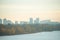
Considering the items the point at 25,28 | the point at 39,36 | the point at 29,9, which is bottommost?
the point at 39,36

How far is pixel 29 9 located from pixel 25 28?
1.04 feet

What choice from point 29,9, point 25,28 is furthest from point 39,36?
point 29,9

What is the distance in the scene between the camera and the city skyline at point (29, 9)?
168 centimetres

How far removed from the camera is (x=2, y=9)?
1.68 metres

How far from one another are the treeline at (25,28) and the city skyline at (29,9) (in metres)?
0.12

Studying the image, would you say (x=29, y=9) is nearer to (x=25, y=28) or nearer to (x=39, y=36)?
(x=25, y=28)

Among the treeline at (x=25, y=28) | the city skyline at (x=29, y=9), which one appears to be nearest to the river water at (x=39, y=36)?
the treeline at (x=25, y=28)

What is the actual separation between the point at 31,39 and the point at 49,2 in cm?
68

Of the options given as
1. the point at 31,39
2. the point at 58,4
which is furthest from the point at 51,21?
the point at 31,39

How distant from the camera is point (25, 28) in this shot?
1.71 m

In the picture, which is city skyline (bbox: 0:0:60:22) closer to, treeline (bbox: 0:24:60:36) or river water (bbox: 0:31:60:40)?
treeline (bbox: 0:24:60:36)

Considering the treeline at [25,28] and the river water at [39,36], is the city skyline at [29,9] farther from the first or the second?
the river water at [39,36]

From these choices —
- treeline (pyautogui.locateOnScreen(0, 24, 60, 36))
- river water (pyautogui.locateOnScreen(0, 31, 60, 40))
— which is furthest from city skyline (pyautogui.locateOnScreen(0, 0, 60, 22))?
river water (pyautogui.locateOnScreen(0, 31, 60, 40))

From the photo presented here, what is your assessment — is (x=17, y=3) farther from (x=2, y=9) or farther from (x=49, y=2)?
(x=49, y=2)
